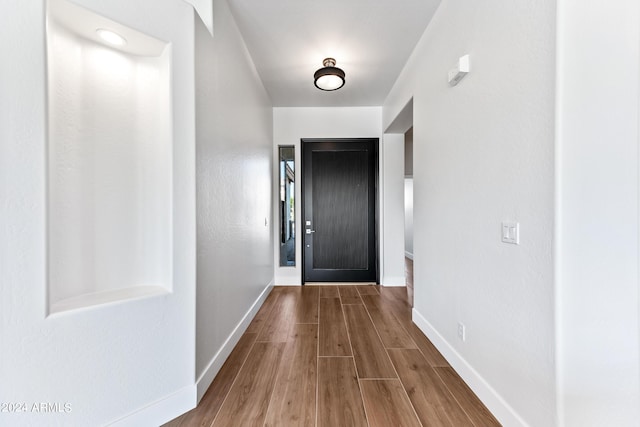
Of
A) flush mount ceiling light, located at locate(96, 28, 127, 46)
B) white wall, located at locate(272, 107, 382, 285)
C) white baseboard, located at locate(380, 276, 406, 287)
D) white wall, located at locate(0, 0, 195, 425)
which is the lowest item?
white baseboard, located at locate(380, 276, 406, 287)

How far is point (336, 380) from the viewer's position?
1.66m

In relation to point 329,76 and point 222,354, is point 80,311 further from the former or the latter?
point 329,76

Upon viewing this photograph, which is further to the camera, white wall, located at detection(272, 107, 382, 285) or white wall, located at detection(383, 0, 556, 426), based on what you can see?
white wall, located at detection(272, 107, 382, 285)

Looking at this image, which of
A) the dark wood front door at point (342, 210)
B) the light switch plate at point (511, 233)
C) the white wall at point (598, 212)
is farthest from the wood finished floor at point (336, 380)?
the dark wood front door at point (342, 210)

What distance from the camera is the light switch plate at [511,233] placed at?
1208 mm

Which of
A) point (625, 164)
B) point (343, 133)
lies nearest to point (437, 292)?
point (625, 164)

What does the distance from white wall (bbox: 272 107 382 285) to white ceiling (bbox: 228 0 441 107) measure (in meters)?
0.53

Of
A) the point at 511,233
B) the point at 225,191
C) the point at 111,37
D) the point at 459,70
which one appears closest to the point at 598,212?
the point at 511,233

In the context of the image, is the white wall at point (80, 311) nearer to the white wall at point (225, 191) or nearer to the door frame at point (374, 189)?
the white wall at point (225, 191)

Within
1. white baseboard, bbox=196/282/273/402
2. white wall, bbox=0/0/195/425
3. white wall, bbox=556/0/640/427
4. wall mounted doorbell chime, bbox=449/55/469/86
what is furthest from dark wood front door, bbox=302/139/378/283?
white wall, bbox=556/0/640/427

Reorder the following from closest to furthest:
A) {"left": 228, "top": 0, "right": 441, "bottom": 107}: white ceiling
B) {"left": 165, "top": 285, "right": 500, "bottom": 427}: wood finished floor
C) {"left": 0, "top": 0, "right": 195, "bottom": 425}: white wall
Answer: {"left": 0, "top": 0, "right": 195, "bottom": 425}: white wall → {"left": 165, "top": 285, "right": 500, "bottom": 427}: wood finished floor → {"left": 228, "top": 0, "right": 441, "bottom": 107}: white ceiling

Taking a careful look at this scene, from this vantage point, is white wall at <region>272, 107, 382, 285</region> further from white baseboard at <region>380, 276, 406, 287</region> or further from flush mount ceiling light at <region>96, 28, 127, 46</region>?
flush mount ceiling light at <region>96, 28, 127, 46</region>

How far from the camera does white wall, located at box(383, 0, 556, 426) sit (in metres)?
Result: 1.08

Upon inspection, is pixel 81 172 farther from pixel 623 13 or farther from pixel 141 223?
pixel 623 13
